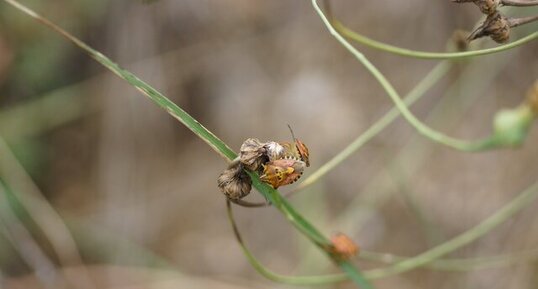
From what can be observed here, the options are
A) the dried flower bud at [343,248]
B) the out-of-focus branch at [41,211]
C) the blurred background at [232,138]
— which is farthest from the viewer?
the blurred background at [232,138]

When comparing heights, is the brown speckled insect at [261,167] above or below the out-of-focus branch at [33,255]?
below

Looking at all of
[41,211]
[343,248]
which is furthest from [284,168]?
[41,211]

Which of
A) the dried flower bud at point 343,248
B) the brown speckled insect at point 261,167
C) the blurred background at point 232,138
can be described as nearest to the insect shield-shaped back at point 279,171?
the brown speckled insect at point 261,167

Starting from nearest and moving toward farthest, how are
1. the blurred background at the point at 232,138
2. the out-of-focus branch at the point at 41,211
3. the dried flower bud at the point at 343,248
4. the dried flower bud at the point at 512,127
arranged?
the dried flower bud at the point at 512,127 < the dried flower bud at the point at 343,248 < the out-of-focus branch at the point at 41,211 < the blurred background at the point at 232,138

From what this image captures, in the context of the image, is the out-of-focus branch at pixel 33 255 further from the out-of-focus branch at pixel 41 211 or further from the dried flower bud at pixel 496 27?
the dried flower bud at pixel 496 27

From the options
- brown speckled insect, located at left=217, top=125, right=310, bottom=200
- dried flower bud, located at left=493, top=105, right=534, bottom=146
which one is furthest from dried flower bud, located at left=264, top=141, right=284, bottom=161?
dried flower bud, located at left=493, top=105, right=534, bottom=146

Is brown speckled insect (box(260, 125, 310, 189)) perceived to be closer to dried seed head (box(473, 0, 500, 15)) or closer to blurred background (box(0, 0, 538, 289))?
dried seed head (box(473, 0, 500, 15))

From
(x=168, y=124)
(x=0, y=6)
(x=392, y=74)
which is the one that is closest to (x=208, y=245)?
(x=168, y=124)
